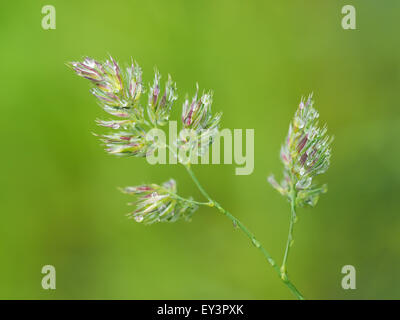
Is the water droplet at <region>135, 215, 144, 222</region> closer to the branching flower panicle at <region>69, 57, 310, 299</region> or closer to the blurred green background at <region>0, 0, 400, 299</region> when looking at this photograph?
the branching flower panicle at <region>69, 57, 310, 299</region>

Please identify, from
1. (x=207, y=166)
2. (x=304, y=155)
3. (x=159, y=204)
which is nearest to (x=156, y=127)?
(x=159, y=204)

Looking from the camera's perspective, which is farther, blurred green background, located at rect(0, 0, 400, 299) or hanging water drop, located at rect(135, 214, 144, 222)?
blurred green background, located at rect(0, 0, 400, 299)

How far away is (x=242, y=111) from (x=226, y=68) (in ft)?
0.81

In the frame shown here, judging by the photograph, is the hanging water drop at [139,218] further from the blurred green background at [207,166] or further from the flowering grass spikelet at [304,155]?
the blurred green background at [207,166]

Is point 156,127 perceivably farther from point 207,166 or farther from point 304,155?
point 207,166

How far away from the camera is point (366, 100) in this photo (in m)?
2.38

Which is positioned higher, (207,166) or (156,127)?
(156,127)

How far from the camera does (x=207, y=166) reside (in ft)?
7.63

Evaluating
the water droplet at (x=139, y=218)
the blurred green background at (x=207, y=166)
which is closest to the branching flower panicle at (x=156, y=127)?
the water droplet at (x=139, y=218)

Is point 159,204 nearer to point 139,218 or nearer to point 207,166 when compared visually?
point 139,218

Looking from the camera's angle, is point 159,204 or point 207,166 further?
point 207,166

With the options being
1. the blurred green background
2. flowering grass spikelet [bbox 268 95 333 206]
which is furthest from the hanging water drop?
the blurred green background

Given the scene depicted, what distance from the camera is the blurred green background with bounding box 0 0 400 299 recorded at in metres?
2.19

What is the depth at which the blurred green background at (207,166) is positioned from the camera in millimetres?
2189
